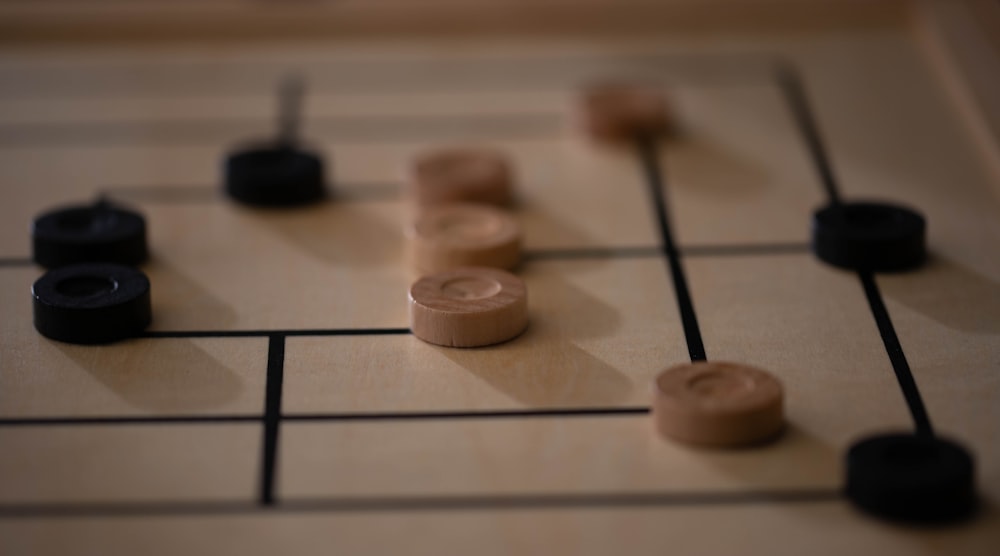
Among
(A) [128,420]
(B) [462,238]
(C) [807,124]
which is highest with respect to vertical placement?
(C) [807,124]

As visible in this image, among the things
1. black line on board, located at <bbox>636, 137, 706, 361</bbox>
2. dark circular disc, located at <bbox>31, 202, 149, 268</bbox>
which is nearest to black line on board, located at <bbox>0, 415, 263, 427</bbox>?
dark circular disc, located at <bbox>31, 202, 149, 268</bbox>

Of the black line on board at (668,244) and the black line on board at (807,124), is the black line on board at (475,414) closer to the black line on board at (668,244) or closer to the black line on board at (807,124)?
the black line on board at (668,244)

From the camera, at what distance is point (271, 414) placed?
162cm

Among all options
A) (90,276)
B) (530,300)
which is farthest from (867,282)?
(90,276)

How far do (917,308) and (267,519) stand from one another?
980 mm

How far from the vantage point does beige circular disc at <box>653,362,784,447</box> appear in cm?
151

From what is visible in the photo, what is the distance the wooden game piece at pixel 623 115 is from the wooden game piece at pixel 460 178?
0.24 meters

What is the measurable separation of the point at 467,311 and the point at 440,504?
15.1 inches

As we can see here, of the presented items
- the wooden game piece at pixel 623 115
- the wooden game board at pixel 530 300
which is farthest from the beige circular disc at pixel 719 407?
the wooden game piece at pixel 623 115

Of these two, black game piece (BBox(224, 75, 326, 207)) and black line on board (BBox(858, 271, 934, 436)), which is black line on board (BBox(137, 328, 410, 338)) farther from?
black line on board (BBox(858, 271, 934, 436))

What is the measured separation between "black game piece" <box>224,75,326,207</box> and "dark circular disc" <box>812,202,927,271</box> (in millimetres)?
869

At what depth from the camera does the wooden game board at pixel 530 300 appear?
Result: 1421mm

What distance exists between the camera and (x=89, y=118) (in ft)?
8.84

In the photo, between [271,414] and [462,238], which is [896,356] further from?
[271,414]
